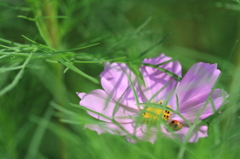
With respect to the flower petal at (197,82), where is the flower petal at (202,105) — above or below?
below

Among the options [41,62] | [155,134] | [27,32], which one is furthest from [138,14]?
[155,134]

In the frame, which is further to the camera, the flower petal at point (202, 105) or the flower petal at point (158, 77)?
the flower petal at point (158, 77)

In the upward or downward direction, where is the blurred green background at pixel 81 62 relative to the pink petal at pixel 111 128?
upward

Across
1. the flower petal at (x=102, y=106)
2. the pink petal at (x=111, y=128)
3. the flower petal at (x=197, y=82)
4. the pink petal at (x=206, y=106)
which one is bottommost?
the pink petal at (x=111, y=128)

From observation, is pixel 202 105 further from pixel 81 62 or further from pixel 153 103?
pixel 81 62

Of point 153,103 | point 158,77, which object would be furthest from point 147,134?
point 158,77

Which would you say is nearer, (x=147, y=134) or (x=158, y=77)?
(x=147, y=134)
